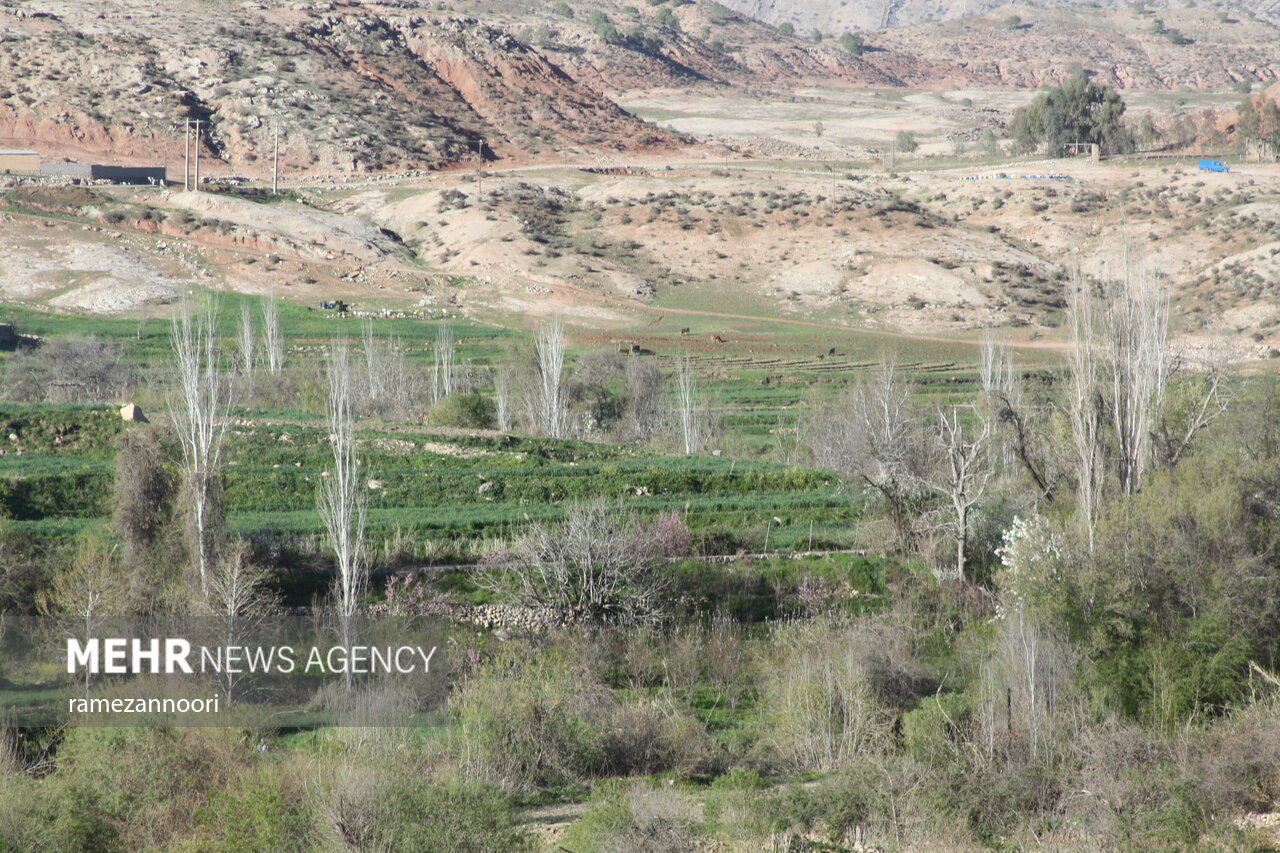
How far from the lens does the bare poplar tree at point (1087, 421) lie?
2469cm

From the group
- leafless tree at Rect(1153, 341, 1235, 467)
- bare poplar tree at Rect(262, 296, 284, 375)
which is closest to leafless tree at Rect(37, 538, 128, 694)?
leafless tree at Rect(1153, 341, 1235, 467)

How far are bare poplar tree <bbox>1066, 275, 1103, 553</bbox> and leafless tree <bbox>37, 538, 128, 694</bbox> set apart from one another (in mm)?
18984

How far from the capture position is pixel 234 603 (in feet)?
73.3

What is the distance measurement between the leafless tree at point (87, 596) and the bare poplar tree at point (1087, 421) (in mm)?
18984

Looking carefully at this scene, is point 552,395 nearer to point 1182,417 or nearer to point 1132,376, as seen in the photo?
point 1182,417

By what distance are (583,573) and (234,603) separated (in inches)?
302

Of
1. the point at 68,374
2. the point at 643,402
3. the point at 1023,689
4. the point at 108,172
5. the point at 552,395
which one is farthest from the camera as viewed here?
the point at 108,172

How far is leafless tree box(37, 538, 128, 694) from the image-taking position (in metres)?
22.3

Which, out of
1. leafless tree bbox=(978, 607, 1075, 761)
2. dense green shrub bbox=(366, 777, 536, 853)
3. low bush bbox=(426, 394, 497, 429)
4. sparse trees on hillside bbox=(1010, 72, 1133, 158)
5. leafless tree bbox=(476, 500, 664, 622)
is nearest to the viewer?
dense green shrub bbox=(366, 777, 536, 853)

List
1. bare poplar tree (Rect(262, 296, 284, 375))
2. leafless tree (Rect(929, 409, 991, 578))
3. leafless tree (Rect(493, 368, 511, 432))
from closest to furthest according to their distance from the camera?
1. leafless tree (Rect(929, 409, 991, 578))
2. leafless tree (Rect(493, 368, 511, 432))
3. bare poplar tree (Rect(262, 296, 284, 375))

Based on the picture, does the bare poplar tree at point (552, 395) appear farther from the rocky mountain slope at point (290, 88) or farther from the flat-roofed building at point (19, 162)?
the rocky mountain slope at point (290, 88)

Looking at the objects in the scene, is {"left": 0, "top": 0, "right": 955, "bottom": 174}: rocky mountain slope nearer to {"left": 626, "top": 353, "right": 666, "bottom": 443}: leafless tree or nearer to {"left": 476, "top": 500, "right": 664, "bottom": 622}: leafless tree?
{"left": 626, "top": 353, "right": 666, "bottom": 443}: leafless tree

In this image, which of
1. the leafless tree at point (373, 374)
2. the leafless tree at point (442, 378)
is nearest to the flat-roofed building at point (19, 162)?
the leafless tree at point (442, 378)

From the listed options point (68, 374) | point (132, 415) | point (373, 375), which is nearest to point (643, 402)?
point (373, 375)
